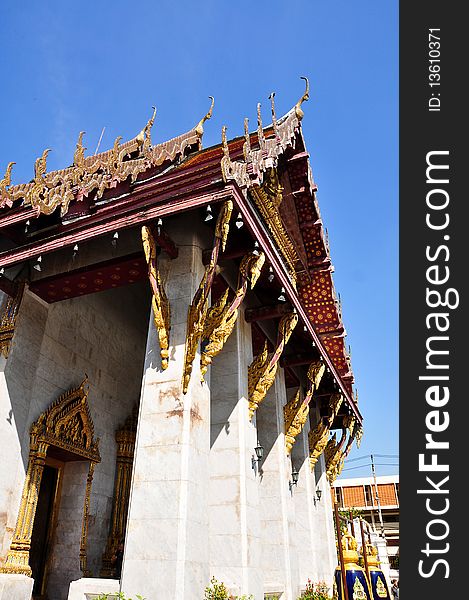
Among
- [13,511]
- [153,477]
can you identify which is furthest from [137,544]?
[13,511]

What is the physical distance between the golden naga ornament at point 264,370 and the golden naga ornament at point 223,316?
1.60m

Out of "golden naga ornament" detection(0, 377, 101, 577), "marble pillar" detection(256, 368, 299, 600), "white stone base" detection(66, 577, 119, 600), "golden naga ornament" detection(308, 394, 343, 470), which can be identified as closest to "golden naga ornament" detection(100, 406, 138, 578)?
"golden naga ornament" detection(0, 377, 101, 577)

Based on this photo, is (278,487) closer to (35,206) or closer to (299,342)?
(299,342)

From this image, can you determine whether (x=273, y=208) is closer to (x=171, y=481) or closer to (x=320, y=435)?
(x=171, y=481)

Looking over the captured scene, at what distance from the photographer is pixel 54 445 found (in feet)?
24.3

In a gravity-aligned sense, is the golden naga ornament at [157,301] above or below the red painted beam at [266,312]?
below

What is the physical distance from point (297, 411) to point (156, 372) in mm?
4981

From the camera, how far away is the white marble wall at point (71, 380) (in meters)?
6.84

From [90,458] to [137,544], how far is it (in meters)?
3.74

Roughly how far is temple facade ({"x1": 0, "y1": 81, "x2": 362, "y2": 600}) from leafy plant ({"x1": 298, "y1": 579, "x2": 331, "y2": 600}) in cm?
24

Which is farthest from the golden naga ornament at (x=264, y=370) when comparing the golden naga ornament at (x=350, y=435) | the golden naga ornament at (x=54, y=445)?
the golden naga ornament at (x=350, y=435)

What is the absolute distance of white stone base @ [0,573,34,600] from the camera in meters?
5.92

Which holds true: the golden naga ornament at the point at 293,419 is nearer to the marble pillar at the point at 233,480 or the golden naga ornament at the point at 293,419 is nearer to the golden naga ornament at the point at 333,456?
the marble pillar at the point at 233,480

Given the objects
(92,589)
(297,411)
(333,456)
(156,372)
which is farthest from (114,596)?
(333,456)
